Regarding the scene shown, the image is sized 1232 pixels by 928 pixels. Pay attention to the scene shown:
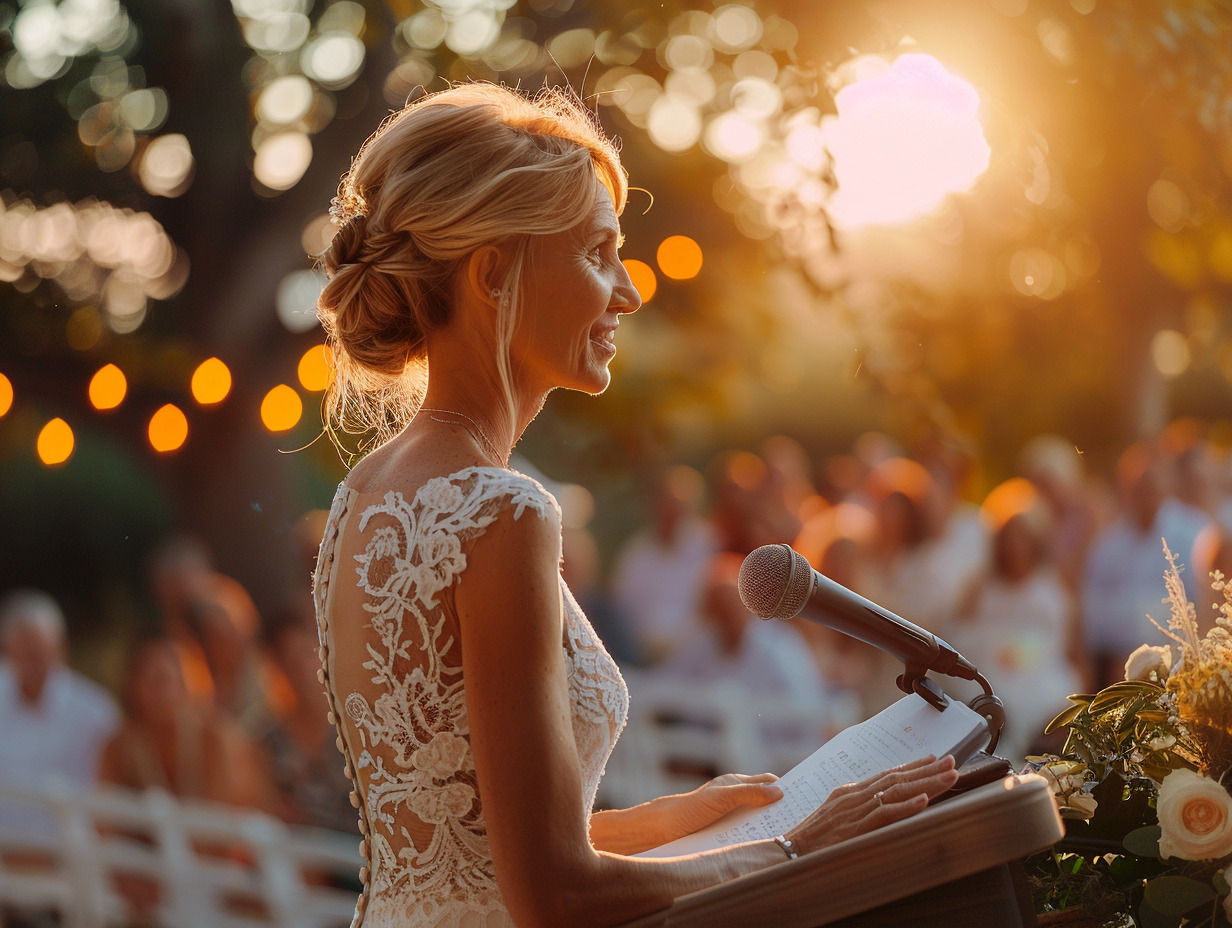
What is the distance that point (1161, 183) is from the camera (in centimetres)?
367

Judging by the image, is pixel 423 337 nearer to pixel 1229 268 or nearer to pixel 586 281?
pixel 586 281

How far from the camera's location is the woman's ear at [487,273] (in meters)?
1.38

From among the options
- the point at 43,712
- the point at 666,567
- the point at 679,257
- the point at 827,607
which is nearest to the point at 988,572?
the point at 666,567

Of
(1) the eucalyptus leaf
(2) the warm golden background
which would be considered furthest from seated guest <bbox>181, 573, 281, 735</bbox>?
(1) the eucalyptus leaf

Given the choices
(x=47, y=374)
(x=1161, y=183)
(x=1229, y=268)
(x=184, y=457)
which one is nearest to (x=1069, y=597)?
(x=1229, y=268)

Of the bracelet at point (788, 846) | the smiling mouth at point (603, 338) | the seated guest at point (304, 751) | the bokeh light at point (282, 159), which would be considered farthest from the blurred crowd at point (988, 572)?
the bracelet at point (788, 846)

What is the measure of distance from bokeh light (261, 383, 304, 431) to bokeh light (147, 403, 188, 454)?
1.42 feet

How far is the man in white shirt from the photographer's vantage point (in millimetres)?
4965

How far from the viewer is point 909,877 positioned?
103 centimetres

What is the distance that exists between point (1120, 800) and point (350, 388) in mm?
1296

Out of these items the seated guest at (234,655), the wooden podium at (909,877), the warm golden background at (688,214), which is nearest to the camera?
the wooden podium at (909,877)

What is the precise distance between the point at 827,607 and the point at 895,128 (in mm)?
2189

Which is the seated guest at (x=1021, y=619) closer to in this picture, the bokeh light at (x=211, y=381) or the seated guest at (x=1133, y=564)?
the seated guest at (x=1133, y=564)

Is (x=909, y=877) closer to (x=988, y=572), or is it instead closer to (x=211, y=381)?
(x=988, y=572)
